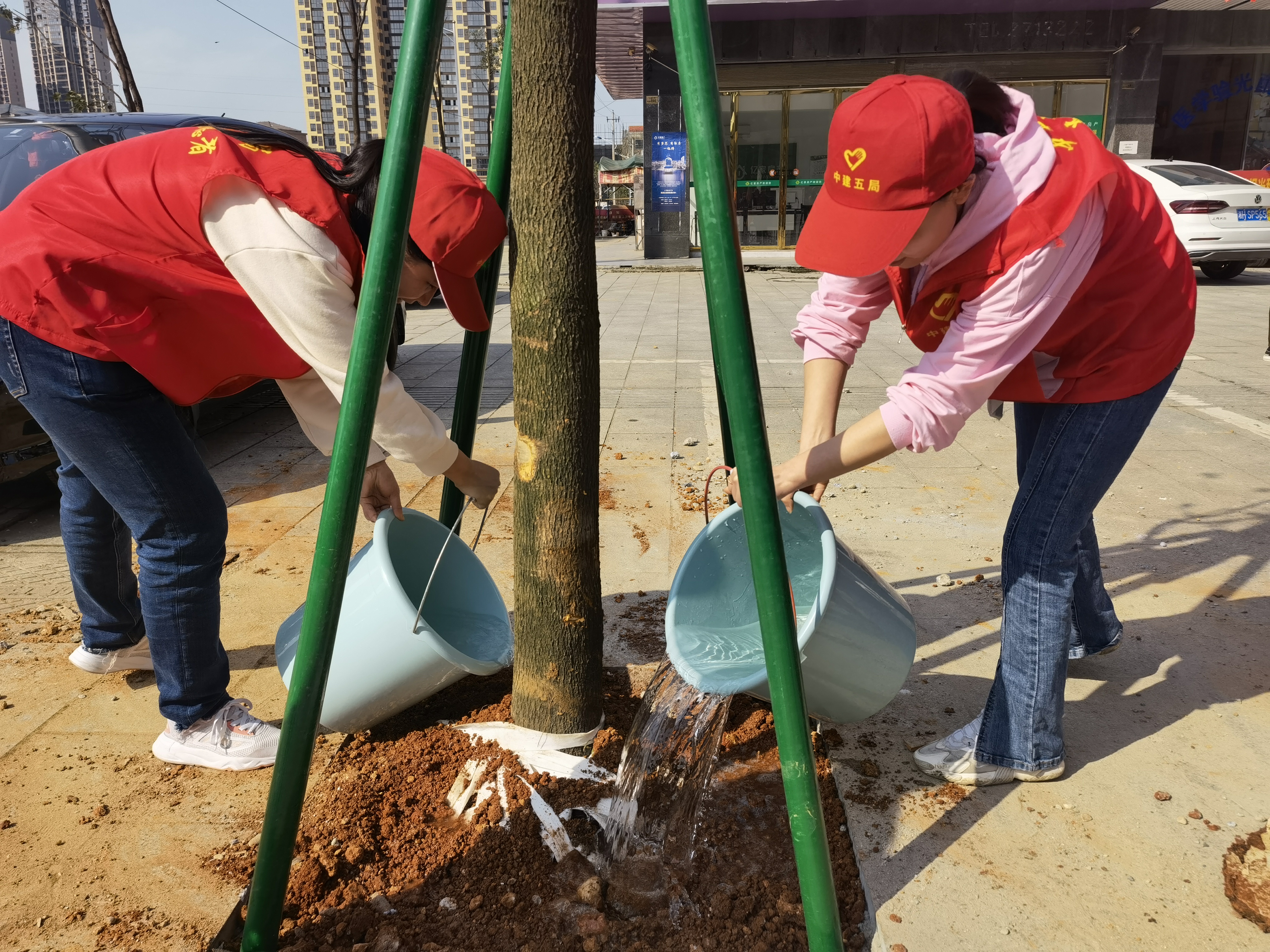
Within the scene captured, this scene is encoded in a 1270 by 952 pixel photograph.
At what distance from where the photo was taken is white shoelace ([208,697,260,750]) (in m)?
2.34

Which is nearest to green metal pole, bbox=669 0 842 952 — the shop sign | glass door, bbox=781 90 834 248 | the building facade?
the building facade

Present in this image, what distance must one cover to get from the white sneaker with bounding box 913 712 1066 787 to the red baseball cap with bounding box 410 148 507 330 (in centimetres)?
154

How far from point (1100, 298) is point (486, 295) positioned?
1.43 metres

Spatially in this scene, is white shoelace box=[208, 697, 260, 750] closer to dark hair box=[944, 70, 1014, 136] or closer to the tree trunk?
the tree trunk

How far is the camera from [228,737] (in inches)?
92.4

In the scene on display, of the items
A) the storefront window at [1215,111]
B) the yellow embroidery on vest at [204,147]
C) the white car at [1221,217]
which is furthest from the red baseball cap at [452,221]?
the storefront window at [1215,111]

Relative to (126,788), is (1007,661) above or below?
above

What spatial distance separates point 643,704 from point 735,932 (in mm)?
539

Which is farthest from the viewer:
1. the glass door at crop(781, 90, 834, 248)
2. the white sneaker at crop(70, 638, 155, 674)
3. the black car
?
the glass door at crop(781, 90, 834, 248)

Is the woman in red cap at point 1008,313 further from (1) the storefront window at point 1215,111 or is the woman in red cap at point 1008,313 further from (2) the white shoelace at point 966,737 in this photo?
(1) the storefront window at point 1215,111

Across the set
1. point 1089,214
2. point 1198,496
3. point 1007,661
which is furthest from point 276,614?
point 1198,496

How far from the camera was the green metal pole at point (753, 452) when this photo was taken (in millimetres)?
1418

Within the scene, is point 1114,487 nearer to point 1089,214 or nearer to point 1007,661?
point 1007,661

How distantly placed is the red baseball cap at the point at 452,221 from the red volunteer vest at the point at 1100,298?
33.1 inches
